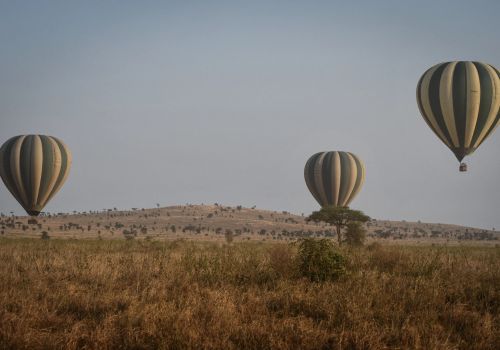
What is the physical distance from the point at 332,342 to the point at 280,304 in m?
2.25

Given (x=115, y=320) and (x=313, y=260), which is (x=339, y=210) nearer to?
(x=313, y=260)

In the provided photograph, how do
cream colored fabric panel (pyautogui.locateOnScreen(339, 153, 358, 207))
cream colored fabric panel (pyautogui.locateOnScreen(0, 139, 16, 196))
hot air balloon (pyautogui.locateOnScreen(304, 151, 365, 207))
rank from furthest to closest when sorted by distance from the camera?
cream colored fabric panel (pyautogui.locateOnScreen(339, 153, 358, 207))
hot air balloon (pyautogui.locateOnScreen(304, 151, 365, 207))
cream colored fabric panel (pyautogui.locateOnScreen(0, 139, 16, 196))

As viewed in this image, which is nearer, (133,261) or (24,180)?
(133,261)

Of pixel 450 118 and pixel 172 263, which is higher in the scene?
pixel 450 118

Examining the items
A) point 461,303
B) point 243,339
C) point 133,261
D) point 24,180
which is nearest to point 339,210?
point 24,180

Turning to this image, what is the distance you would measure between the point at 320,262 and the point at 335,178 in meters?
49.8

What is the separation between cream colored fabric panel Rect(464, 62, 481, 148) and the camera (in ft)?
146

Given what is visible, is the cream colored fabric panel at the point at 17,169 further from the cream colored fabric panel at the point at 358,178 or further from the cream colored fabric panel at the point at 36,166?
the cream colored fabric panel at the point at 358,178

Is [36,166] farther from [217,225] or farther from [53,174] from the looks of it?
[217,225]

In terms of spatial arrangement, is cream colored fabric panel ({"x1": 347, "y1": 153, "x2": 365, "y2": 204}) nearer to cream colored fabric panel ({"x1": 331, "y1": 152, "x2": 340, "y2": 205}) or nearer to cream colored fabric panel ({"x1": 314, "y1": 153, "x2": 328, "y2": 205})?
cream colored fabric panel ({"x1": 331, "y1": 152, "x2": 340, "y2": 205})

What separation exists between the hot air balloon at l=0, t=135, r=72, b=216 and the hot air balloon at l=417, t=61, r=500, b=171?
39476mm

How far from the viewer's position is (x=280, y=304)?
1013 cm

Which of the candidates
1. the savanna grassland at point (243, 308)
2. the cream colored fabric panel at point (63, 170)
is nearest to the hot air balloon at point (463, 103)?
the savanna grassland at point (243, 308)

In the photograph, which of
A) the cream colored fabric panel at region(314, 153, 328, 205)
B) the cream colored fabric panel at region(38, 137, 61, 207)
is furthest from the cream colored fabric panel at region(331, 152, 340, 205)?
the cream colored fabric panel at region(38, 137, 61, 207)
